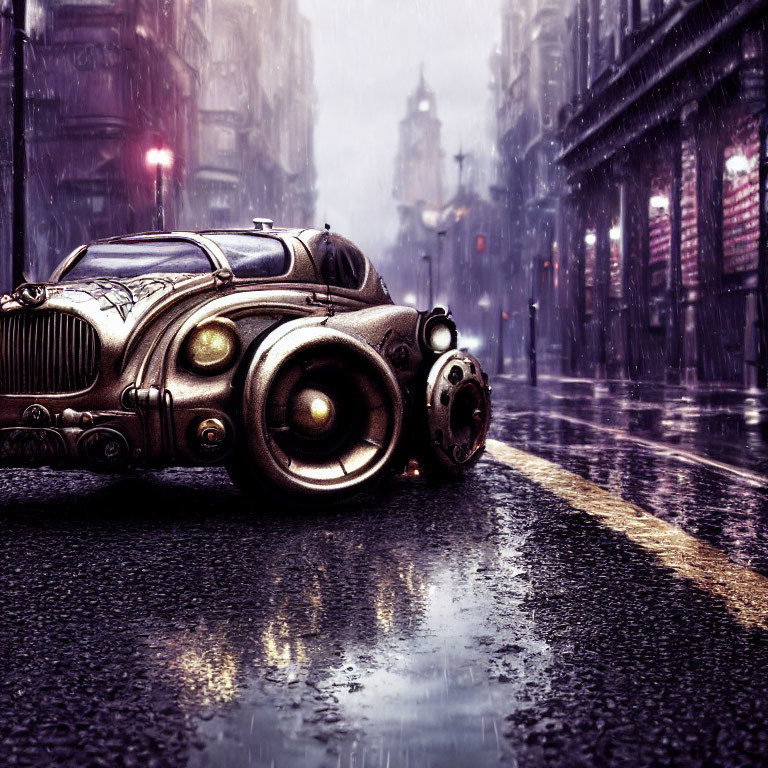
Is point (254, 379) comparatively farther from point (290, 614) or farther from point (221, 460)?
point (290, 614)

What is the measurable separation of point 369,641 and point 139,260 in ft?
12.2

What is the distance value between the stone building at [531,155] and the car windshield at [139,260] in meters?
51.6

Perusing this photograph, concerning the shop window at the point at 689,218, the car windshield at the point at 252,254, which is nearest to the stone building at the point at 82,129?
the shop window at the point at 689,218

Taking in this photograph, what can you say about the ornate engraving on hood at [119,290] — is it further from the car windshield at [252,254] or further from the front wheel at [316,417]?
the front wheel at [316,417]

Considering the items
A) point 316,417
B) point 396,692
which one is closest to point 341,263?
point 316,417

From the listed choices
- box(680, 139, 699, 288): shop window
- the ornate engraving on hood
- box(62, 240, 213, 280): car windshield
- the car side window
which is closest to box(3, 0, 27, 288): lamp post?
box(62, 240, 213, 280): car windshield

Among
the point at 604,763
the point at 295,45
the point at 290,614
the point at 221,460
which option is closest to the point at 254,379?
the point at 221,460

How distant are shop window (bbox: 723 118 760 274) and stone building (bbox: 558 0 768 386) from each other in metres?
0.05

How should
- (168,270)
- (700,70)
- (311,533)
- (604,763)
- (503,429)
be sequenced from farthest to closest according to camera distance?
(700,70) < (503,429) < (168,270) < (311,533) < (604,763)

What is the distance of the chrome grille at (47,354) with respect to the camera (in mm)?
5219

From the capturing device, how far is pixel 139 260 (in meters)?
6.20

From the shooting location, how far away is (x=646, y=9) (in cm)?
3155

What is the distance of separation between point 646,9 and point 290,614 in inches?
1245

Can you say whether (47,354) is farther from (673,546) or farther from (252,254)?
(673,546)
